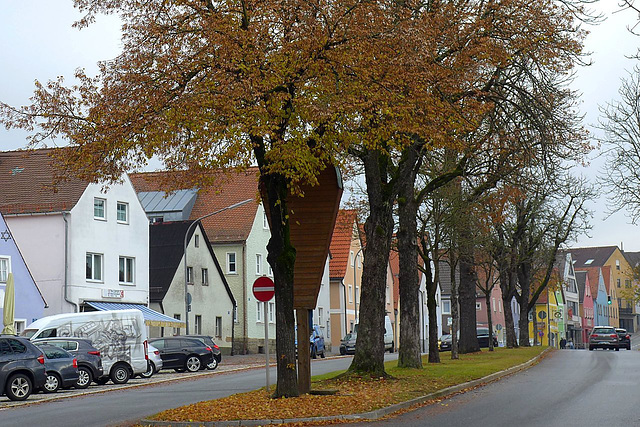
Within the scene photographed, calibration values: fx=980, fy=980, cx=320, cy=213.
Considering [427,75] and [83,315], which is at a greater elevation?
[427,75]

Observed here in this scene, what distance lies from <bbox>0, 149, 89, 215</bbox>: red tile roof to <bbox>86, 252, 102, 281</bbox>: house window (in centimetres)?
312

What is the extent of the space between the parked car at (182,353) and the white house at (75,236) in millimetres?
8462

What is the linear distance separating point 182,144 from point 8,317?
56.2ft

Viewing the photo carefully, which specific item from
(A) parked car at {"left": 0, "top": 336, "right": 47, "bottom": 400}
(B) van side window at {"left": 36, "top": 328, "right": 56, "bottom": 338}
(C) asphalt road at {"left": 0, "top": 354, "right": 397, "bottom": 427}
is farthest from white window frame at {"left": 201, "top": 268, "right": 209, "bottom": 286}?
(A) parked car at {"left": 0, "top": 336, "right": 47, "bottom": 400}

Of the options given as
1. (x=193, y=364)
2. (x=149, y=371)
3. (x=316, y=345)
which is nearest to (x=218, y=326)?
(x=316, y=345)

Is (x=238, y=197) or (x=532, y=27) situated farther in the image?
(x=238, y=197)

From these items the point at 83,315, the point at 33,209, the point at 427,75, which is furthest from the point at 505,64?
the point at 33,209

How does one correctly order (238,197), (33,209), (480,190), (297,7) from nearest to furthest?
1. (297,7)
2. (480,190)
3. (33,209)
4. (238,197)

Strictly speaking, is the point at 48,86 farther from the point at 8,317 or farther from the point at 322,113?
the point at 8,317

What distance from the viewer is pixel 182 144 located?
60.4 ft

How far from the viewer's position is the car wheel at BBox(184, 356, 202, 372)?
132ft

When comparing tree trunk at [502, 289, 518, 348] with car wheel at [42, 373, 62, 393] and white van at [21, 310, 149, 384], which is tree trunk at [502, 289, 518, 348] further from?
car wheel at [42, 373, 62, 393]

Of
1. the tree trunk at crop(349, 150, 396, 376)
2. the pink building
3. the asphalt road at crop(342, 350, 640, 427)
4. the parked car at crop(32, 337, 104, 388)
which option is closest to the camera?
the asphalt road at crop(342, 350, 640, 427)

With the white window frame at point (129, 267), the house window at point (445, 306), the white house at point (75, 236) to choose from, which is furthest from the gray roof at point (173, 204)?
the house window at point (445, 306)
